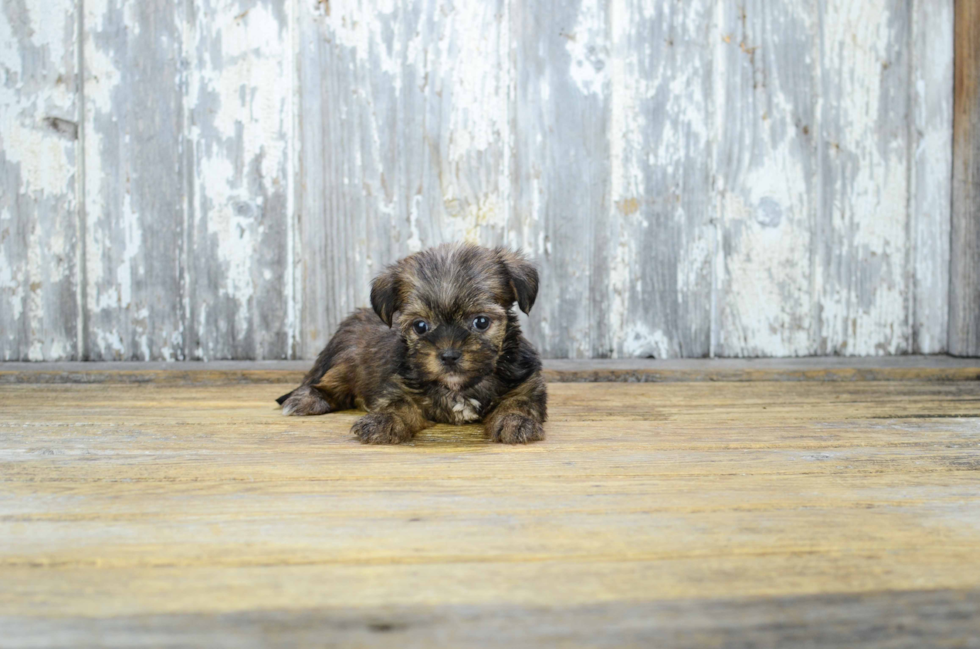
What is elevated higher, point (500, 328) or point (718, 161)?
point (718, 161)

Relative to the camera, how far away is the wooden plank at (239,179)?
4008 mm

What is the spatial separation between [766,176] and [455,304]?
2459 mm

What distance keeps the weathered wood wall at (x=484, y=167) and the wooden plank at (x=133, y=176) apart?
0.01 metres

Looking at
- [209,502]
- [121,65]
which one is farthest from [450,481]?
[121,65]

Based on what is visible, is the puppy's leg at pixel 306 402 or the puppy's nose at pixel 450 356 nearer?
the puppy's nose at pixel 450 356

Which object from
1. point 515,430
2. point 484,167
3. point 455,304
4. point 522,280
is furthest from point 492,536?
point 484,167

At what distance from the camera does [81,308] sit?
159 inches

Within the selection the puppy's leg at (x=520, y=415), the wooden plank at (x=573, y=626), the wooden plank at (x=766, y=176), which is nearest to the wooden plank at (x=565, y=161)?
the wooden plank at (x=766, y=176)

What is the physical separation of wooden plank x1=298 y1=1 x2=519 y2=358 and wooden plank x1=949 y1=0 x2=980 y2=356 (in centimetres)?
267

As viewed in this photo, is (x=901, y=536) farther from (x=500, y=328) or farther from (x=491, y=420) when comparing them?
(x=500, y=328)

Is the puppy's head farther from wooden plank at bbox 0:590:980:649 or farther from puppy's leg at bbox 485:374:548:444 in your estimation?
wooden plank at bbox 0:590:980:649

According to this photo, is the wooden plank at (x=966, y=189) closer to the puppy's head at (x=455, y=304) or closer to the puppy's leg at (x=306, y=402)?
the puppy's head at (x=455, y=304)

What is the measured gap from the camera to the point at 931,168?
13.8ft

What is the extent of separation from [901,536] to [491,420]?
145 cm
